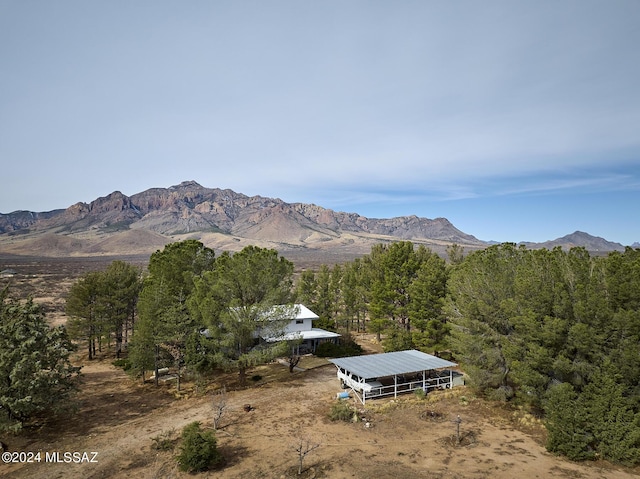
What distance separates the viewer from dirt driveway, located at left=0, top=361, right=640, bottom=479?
15.2 meters

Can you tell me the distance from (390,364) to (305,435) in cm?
916

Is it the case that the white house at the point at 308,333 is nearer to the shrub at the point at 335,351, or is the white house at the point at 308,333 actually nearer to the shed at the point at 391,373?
the shrub at the point at 335,351

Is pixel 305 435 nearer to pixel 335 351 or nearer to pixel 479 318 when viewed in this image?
pixel 479 318

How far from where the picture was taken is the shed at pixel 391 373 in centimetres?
2370

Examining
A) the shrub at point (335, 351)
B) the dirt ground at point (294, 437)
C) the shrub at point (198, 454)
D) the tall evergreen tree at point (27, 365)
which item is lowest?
the shrub at point (335, 351)

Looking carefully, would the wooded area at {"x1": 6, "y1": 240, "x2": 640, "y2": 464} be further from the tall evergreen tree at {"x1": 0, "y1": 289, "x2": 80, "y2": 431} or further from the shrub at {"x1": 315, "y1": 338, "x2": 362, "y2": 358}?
the tall evergreen tree at {"x1": 0, "y1": 289, "x2": 80, "y2": 431}

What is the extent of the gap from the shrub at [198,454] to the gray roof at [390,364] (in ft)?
32.5

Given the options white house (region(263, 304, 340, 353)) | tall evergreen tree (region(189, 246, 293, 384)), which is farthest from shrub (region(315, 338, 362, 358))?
tall evergreen tree (region(189, 246, 293, 384))

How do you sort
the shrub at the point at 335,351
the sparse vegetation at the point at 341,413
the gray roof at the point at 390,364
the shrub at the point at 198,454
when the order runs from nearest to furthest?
1. the shrub at the point at 198,454
2. the sparse vegetation at the point at 341,413
3. the gray roof at the point at 390,364
4. the shrub at the point at 335,351

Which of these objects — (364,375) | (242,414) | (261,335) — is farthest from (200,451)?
(261,335)

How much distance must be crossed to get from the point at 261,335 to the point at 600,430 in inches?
800

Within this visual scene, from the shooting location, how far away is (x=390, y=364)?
2569cm

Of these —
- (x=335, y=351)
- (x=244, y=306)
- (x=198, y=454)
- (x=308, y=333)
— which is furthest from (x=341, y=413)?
(x=308, y=333)

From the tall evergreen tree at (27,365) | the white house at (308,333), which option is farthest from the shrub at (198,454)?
the white house at (308,333)
